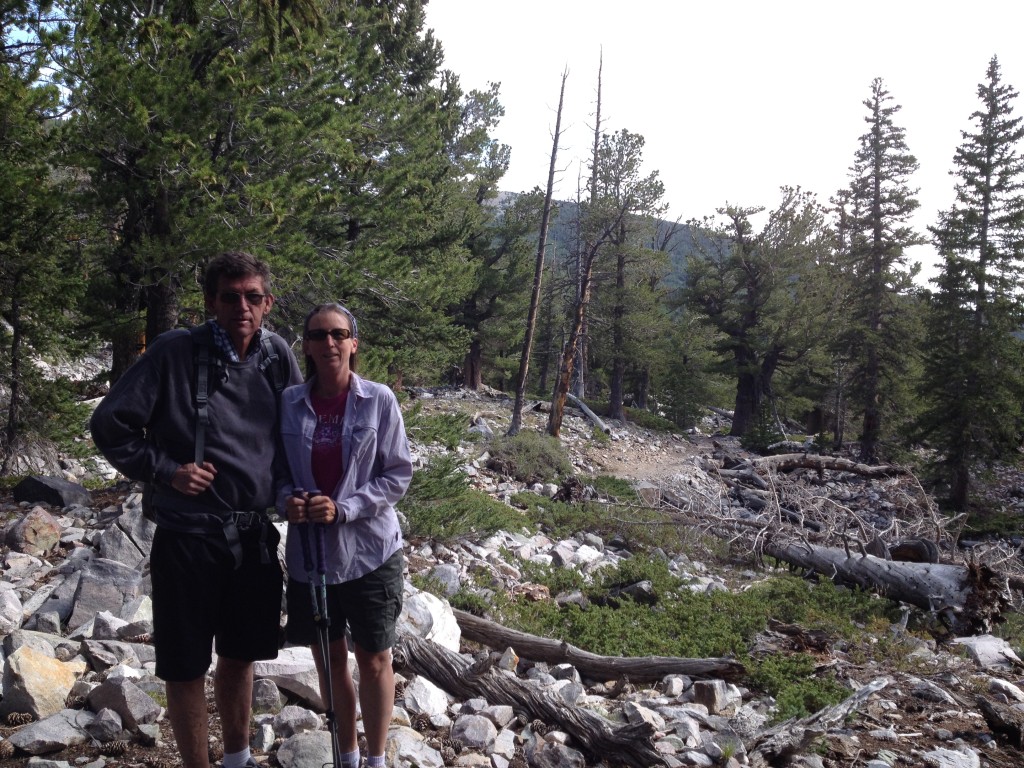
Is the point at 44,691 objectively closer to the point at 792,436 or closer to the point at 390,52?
the point at 390,52

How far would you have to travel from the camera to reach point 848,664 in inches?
229

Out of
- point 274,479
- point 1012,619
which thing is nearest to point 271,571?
point 274,479

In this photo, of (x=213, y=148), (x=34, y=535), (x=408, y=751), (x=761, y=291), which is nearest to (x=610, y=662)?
(x=408, y=751)

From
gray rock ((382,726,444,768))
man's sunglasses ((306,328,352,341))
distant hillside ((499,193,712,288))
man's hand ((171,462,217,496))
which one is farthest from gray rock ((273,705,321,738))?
distant hillside ((499,193,712,288))

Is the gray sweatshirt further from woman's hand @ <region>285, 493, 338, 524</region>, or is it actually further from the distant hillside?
the distant hillside

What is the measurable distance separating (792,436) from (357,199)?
27.0 meters

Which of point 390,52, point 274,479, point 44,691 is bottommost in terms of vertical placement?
point 44,691

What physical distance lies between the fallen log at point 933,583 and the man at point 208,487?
7.64 m

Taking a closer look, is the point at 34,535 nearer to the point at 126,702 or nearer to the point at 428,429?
the point at 126,702

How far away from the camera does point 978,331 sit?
63.5 ft

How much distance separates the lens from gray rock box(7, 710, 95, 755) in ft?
10.5

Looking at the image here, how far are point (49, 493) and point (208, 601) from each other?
20.7 feet

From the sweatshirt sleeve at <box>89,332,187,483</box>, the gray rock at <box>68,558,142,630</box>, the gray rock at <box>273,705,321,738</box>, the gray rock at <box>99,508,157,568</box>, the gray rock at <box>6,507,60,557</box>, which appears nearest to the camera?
the sweatshirt sleeve at <box>89,332,187,483</box>

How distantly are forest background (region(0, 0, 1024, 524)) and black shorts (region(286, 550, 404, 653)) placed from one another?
14.3 feet
